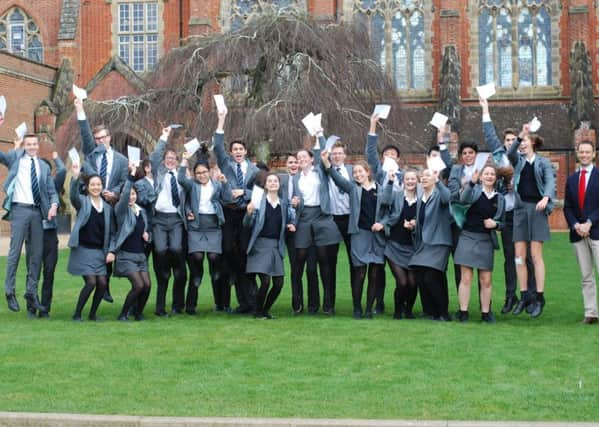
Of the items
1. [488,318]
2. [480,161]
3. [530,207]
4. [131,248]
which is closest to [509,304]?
[488,318]

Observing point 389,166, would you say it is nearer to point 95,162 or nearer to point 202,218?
point 202,218

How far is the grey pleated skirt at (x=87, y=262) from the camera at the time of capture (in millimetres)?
10992

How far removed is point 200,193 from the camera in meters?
11.7

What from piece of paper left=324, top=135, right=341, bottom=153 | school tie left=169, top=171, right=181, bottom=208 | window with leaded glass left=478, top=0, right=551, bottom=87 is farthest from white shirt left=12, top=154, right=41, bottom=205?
window with leaded glass left=478, top=0, right=551, bottom=87

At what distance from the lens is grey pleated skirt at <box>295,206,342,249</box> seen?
11.6m

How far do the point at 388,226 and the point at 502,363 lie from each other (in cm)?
345

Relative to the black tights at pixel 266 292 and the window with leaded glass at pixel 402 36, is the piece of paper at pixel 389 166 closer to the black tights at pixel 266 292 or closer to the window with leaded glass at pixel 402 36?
the black tights at pixel 266 292

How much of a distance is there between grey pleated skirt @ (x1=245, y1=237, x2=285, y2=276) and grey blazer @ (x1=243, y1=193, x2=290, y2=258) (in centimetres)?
6

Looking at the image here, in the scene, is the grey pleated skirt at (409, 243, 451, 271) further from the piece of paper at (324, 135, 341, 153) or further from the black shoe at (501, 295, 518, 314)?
the piece of paper at (324, 135, 341, 153)

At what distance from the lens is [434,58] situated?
37250mm

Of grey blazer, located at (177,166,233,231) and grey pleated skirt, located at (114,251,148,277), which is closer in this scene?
grey pleated skirt, located at (114,251,148,277)

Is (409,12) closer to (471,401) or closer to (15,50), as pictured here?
(15,50)

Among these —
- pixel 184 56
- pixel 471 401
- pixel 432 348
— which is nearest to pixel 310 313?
pixel 432 348

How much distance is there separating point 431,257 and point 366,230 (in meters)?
0.91
